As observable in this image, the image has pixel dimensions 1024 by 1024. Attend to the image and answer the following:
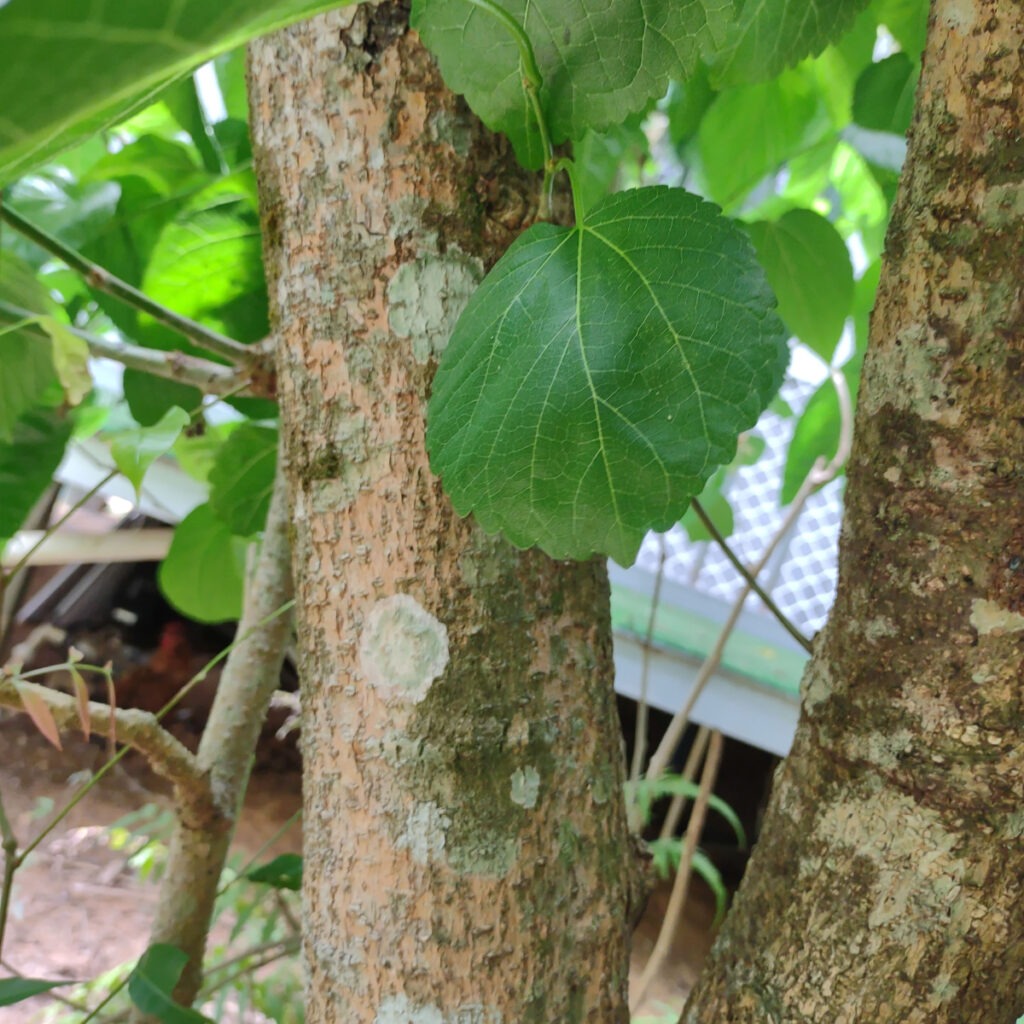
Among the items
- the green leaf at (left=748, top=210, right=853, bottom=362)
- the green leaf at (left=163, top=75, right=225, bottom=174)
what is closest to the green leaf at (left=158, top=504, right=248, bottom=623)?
the green leaf at (left=163, top=75, right=225, bottom=174)

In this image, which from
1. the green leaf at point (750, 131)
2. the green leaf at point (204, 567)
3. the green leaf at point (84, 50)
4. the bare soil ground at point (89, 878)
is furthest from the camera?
the bare soil ground at point (89, 878)

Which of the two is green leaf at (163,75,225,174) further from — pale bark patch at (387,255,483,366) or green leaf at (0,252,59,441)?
pale bark patch at (387,255,483,366)

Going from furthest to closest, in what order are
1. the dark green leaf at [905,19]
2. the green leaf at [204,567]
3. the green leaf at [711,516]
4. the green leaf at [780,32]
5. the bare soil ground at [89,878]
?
the bare soil ground at [89,878] → the green leaf at [711,516] → the green leaf at [204,567] → the dark green leaf at [905,19] → the green leaf at [780,32]

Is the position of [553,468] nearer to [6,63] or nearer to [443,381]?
[443,381]

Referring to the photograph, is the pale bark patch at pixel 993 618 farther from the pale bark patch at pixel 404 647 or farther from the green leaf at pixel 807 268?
the green leaf at pixel 807 268

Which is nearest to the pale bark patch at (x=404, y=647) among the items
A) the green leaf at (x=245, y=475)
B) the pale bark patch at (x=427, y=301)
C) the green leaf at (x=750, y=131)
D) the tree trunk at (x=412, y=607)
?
the tree trunk at (x=412, y=607)

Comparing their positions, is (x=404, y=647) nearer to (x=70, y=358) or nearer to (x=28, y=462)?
(x=70, y=358)

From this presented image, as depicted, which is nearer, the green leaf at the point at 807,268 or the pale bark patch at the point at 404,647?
the pale bark patch at the point at 404,647

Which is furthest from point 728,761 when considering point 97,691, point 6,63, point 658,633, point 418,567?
point 6,63
